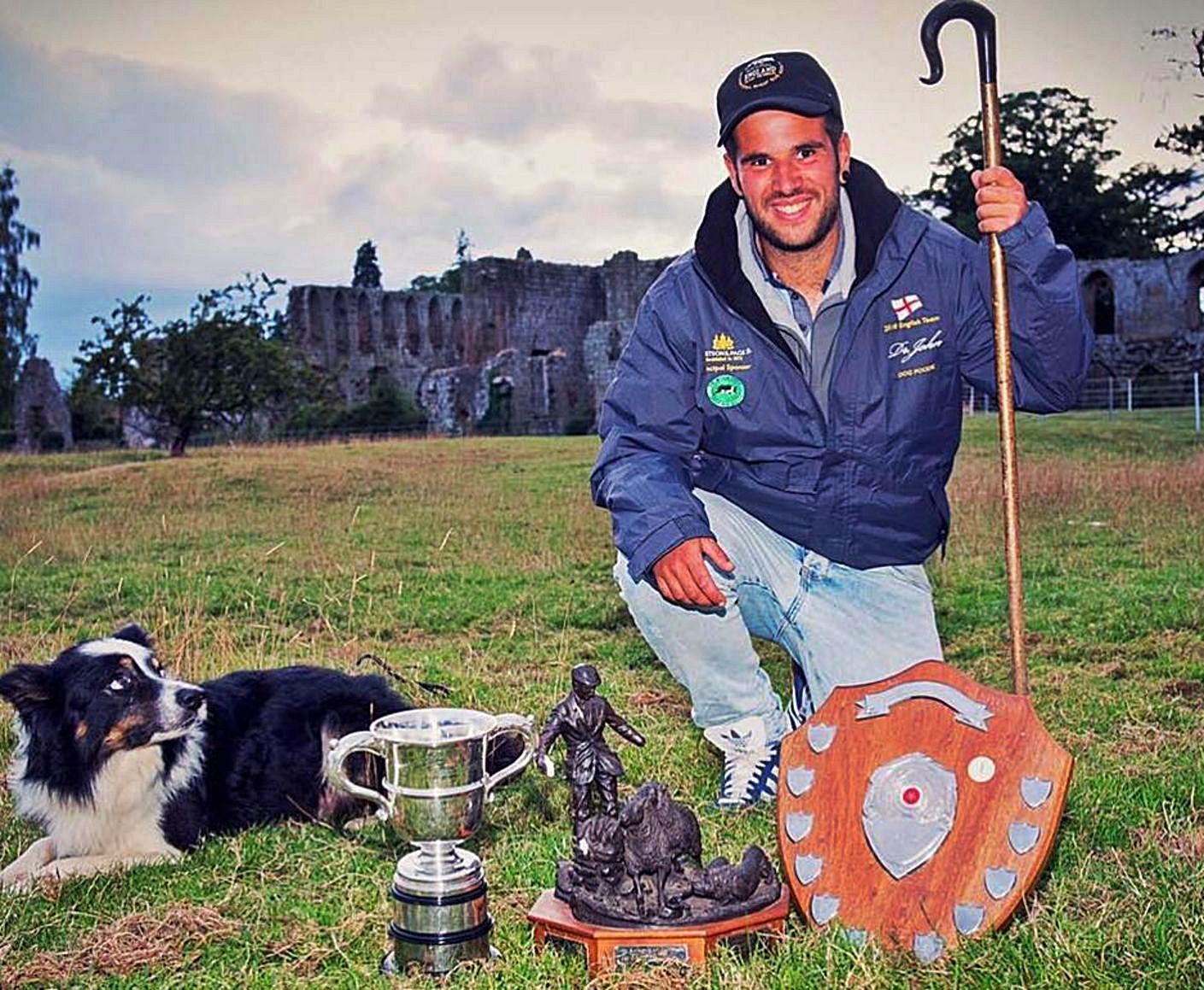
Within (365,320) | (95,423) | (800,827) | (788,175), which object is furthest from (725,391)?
(365,320)

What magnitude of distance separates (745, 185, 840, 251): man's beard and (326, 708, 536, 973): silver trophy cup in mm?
1790

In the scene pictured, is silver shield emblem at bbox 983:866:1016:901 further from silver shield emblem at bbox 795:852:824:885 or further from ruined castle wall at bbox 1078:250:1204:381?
ruined castle wall at bbox 1078:250:1204:381

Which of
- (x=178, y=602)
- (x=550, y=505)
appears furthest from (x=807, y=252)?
(x=550, y=505)

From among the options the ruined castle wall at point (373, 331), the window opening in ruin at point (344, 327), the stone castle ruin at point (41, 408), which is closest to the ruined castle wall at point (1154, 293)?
the ruined castle wall at point (373, 331)

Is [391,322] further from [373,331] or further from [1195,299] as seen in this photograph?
[1195,299]

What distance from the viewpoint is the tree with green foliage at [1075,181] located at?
1725 inches

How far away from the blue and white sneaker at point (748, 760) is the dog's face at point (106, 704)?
1.68 m

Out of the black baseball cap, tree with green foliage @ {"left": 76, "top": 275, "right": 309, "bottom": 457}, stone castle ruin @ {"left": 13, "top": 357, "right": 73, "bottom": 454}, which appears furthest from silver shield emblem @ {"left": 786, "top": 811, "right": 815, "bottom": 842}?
stone castle ruin @ {"left": 13, "top": 357, "right": 73, "bottom": 454}

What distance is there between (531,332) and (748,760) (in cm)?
4423

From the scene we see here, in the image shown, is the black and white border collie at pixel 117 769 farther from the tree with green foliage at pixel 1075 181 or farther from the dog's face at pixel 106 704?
the tree with green foliage at pixel 1075 181

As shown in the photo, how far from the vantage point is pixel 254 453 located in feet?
72.3

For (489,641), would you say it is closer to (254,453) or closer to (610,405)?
(610,405)

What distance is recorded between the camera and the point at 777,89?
4020 mm

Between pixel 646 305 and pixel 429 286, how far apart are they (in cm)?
7487
